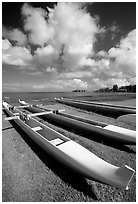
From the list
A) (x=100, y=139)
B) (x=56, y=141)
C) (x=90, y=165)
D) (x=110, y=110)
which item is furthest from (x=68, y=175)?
(x=110, y=110)

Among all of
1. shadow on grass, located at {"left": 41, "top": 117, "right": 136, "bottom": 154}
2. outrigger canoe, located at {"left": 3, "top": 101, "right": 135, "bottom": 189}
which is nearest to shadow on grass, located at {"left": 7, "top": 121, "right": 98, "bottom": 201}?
outrigger canoe, located at {"left": 3, "top": 101, "right": 135, "bottom": 189}

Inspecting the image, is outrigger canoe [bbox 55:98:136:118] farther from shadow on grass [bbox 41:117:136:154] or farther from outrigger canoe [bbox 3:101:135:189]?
outrigger canoe [bbox 3:101:135:189]

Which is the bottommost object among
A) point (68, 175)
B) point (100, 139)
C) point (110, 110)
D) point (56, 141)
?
point (68, 175)

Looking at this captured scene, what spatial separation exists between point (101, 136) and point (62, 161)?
224 cm

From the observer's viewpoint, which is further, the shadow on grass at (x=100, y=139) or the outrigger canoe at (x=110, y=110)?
the outrigger canoe at (x=110, y=110)

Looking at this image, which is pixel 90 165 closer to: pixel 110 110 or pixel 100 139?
pixel 100 139

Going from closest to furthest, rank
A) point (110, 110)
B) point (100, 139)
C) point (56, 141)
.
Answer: point (56, 141), point (100, 139), point (110, 110)

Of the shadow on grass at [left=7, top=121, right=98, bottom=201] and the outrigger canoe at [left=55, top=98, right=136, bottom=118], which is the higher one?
the outrigger canoe at [left=55, top=98, right=136, bottom=118]

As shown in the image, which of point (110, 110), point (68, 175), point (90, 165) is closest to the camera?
point (90, 165)

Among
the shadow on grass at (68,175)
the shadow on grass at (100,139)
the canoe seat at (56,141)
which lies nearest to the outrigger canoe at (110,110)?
the shadow on grass at (100,139)

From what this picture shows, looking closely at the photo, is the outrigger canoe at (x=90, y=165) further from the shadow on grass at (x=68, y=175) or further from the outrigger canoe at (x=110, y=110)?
the outrigger canoe at (x=110, y=110)

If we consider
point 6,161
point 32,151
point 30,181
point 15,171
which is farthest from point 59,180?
point 6,161

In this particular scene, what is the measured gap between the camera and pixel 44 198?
8.48 feet

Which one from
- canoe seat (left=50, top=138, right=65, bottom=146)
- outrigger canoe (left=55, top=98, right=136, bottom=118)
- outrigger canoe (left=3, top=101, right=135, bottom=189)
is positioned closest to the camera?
outrigger canoe (left=3, top=101, right=135, bottom=189)
